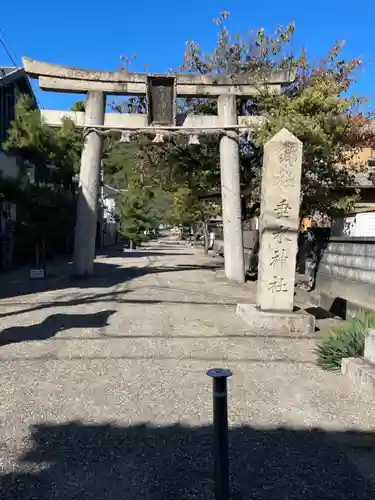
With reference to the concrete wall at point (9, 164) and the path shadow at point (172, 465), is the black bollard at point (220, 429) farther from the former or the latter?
the concrete wall at point (9, 164)

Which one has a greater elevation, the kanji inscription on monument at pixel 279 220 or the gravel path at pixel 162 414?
the kanji inscription on monument at pixel 279 220

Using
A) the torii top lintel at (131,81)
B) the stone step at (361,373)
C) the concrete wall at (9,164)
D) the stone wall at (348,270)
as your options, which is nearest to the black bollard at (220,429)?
the stone step at (361,373)

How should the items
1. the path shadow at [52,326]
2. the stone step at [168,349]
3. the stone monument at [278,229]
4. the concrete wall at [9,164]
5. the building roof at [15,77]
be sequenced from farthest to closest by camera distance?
the building roof at [15,77], the concrete wall at [9,164], the stone monument at [278,229], the path shadow at [52,326], the stone step at [168,349]

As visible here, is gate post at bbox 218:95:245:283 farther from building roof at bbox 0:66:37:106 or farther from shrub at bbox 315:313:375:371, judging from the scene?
shrub at bbox 315:313:375:371

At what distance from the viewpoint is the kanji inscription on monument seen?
29.2 feet

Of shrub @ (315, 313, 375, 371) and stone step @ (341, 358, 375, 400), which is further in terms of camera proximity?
shrub @ (315, 313, 375, 371)

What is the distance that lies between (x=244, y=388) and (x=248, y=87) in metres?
12.5

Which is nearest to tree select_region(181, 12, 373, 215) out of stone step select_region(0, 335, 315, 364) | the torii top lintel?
the torii top lintel

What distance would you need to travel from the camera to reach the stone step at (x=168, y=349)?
693cm

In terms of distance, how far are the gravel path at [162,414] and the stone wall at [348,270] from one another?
3.59m

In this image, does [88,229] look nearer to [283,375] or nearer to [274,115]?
[274,115]

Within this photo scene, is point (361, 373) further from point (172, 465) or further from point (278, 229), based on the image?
point (278, 229)

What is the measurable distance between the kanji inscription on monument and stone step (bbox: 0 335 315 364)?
1138mm

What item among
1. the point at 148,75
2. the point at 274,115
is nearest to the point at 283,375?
the point at 274,115
